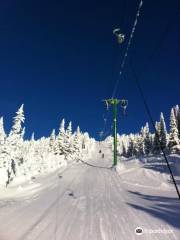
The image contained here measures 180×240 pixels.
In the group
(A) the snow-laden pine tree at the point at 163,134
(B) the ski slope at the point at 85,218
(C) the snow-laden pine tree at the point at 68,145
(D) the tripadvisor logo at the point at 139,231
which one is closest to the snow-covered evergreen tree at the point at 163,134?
(A) the snow-laden pine tree at the point at 163,134

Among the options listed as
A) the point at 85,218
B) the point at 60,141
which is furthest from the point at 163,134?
the point at 85,218

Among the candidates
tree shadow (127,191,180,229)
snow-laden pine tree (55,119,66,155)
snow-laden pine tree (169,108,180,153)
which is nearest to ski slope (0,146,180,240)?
tree shadow (127,191,180,229)

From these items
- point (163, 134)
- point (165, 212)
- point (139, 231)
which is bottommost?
point (139, 231)

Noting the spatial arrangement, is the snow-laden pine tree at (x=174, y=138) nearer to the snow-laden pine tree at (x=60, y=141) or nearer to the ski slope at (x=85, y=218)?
the snow-laden pine tree at (x=60, y=141)

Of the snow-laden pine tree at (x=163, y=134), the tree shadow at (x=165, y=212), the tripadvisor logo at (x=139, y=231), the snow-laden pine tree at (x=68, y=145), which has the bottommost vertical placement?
the tripadvisor logo at (x=139, y=231)

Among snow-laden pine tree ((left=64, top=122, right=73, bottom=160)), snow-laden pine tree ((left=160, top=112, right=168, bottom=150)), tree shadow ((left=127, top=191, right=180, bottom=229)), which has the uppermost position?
snow-laden pine tree ((left=160, top=112, right=168, bottom=150))

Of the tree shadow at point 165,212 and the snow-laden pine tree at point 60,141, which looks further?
the snow-laden pine tree at point 60,141

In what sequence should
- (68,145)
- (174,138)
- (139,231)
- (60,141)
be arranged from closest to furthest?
(139,231)
(174,138)
(68,145)
(60,141)

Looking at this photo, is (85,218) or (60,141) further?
(60,141)

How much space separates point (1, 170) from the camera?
800 inches

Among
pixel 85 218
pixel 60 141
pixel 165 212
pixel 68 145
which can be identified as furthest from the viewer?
pixel 60 141

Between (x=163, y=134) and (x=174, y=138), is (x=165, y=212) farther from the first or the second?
(x=163, y=134)

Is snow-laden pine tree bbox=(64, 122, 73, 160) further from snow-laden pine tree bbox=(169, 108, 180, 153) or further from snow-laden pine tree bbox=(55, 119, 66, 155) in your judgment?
snow-laden pine tree bbox=(169, 108, 180, 153)

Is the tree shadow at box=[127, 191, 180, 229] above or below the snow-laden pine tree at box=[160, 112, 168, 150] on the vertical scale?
below
